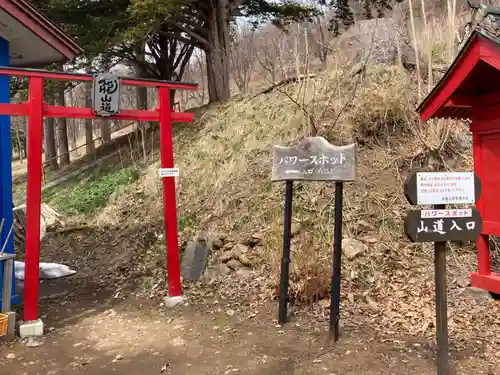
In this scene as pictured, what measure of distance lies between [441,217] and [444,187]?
24cm

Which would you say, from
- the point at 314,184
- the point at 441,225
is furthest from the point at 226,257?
the point at 441,225

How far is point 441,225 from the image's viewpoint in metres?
3.52

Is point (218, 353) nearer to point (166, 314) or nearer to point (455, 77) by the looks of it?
point (166, 314)

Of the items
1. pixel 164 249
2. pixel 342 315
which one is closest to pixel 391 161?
pixel 342 315

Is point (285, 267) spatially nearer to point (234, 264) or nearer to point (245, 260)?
point (245, 260)

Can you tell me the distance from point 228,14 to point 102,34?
4.46 meters

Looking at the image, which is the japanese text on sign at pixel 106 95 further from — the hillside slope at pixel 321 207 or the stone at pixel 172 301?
the hillside slope at pixel 321 207

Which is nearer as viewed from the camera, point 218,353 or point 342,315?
point 218,353

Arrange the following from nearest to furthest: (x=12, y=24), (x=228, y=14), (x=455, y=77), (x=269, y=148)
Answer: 1. (x=455, y=77)
2. (x=12, y=24)
3. (x=269, y=148)
4. (x=228, y=14)

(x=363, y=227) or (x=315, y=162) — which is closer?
(x=315, y=162)

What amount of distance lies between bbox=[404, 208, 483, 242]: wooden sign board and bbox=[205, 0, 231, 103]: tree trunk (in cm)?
1160

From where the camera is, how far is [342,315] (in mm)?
5371

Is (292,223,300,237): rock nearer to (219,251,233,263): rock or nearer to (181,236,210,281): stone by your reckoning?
(219,251,233,263): rock

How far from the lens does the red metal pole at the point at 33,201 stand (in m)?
5.30
